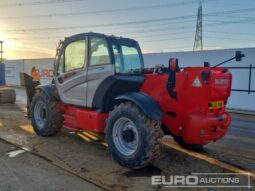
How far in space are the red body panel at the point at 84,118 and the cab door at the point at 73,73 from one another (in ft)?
0.55

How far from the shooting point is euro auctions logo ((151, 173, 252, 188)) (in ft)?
15.7

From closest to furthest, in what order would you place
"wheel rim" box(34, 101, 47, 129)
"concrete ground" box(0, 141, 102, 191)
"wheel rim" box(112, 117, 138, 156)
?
"concrete ground" box(0, 141, 102, 191) → "wheel rim" box(112, 117, 138, 156) → "wheel rim" box(34, 101, 47, 129)

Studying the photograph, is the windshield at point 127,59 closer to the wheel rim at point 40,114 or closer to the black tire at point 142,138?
the black tire at point 142,138

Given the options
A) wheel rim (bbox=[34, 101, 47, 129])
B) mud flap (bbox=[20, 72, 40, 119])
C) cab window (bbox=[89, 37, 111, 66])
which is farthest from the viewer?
mud flap (bbox=[20, 72, 40, 119])

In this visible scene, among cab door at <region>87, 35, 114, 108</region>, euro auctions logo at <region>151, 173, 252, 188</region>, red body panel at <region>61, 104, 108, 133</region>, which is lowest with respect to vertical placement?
euro auctions logo at <region>151, 173, 252, 188</region>

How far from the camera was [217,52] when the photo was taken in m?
15.5

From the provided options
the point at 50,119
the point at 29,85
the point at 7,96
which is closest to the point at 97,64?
the point at 50,119

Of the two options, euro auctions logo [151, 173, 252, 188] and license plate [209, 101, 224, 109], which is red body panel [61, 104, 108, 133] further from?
license plate [209, 101, 224, 109]

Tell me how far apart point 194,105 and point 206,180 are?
1203 mm

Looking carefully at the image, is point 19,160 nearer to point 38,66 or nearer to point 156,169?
point 156,169

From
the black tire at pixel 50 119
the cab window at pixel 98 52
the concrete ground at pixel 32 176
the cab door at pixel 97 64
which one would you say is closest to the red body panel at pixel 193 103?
the cab door at pixel 97 64

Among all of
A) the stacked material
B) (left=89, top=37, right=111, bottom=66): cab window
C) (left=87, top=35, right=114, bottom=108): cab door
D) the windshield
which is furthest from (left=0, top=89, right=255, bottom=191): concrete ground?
the stacked material

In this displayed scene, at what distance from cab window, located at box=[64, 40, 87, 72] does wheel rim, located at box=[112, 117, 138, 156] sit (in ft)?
5.61

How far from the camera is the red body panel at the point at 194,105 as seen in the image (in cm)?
517
